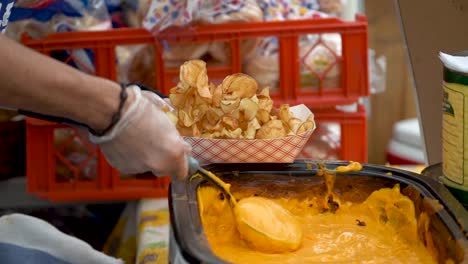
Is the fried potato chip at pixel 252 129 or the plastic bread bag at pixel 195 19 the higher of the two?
the plastic bread bag at pixel 195 19

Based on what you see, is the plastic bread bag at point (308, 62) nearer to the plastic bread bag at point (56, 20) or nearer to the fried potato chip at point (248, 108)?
the plastic bread bag at point (56, 20)

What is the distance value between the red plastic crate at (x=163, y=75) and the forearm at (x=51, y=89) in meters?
0.79

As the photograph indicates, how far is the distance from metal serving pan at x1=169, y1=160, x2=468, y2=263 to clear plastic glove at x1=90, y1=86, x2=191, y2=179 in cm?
7

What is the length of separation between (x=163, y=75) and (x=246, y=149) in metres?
0.62

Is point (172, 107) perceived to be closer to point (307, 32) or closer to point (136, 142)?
point (136, 142)

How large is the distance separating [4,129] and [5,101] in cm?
117

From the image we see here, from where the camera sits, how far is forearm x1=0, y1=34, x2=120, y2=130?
3.10ft

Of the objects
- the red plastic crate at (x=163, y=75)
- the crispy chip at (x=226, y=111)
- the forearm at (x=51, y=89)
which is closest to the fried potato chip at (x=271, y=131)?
the crispy chip at (x=226, y=111)

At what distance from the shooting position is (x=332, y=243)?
1.13 meters

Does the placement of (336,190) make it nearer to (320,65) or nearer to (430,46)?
(430,46)

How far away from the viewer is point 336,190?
1.22 m

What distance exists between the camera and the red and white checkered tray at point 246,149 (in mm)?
1218

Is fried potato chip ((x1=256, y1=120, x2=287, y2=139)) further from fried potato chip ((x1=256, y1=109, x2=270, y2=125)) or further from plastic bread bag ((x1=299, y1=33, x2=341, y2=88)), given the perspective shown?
plastic bread bag ((x1=299, y1=33, x2=341, y2=88))

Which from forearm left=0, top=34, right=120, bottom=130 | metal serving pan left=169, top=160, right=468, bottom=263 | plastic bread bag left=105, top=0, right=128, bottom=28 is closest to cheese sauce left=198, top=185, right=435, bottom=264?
metal serving pan left=169, top=160, right=468, bottom=263
